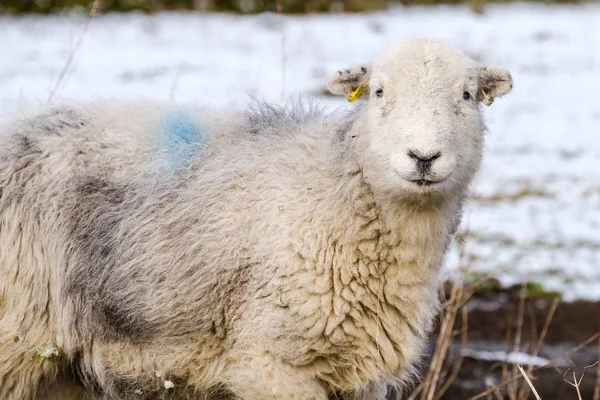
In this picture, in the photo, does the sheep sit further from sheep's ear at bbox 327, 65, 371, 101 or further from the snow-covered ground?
the snow-covered ground

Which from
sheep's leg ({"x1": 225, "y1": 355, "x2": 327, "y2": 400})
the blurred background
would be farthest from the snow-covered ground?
sheep's leg ({"x1": 225, "y1": 355, "x2": 327, "y2": 400})

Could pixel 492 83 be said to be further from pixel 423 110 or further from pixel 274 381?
pixel 274 381

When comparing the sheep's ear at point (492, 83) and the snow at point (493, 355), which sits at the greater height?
the sheep's ear at point (492, 83)

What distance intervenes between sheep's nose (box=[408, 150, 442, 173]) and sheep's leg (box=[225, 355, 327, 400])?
3.66 feet

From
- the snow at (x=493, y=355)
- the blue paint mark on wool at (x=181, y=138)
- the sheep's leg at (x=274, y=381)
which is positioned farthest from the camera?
the snow at (x=493, y=355)

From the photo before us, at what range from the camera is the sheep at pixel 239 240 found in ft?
14.0

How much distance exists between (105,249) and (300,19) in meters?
12.9

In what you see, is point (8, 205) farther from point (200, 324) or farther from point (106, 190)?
point (200, 324)

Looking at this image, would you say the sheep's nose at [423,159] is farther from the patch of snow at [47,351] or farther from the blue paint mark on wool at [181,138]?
the patch of snow at [47,351]

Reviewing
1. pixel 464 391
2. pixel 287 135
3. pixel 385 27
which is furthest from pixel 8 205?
pixel 385 27

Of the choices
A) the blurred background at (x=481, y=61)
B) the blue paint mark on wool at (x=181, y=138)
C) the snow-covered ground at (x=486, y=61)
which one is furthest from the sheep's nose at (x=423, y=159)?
the snow-covered ground at (x=486, y=61)

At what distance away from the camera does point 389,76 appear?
4344 mm

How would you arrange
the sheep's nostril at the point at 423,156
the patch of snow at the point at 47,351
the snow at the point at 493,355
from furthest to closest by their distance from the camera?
the snow at the point at 493,355
the patch of snow at the point at 47,351
the sheep's nostril at the point at 423,156

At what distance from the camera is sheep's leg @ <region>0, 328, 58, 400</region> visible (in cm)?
454
